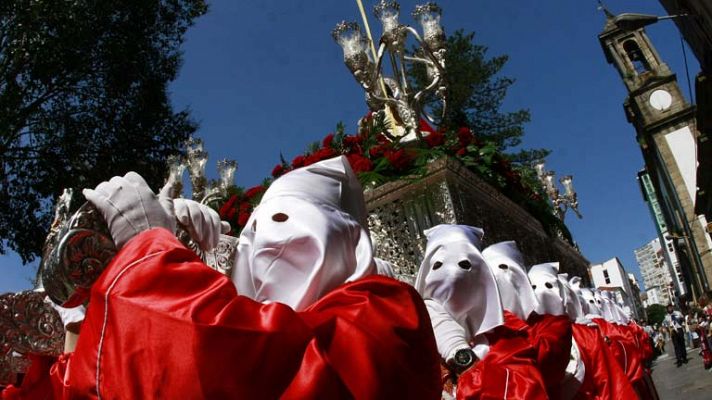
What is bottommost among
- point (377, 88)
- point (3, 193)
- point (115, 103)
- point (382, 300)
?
point (382, 300)

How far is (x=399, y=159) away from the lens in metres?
3.99

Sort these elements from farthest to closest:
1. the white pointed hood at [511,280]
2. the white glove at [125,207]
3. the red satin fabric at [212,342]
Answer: the white pointed hood at [511,280]
the white glove at [125,207]
the red satin fabric at [212,342]

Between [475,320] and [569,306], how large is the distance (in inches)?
99.9

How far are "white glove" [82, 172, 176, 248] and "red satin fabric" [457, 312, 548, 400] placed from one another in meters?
1.71

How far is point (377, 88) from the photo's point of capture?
5699mm

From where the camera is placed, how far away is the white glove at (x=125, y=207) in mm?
1413

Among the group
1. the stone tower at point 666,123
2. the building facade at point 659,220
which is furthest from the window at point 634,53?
the building facade at point 659,220

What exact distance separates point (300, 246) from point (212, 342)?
480mm

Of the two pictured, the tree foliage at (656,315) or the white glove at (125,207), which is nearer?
the white glove at (125,207)

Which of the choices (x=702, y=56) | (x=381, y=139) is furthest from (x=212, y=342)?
(x=702, y=56)

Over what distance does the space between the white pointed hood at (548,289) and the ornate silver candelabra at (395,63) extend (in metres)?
1.63

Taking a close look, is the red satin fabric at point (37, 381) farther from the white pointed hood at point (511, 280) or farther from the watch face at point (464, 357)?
the white pointed hood at point (511, 280)

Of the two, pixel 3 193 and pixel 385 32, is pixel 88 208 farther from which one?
pixel 3 193

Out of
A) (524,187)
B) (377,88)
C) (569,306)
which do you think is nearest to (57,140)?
(377,88)
